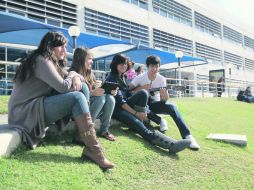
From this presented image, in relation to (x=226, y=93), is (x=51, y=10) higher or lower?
higher

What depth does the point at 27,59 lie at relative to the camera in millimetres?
4117

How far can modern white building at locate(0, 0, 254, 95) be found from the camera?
1698 centimetres

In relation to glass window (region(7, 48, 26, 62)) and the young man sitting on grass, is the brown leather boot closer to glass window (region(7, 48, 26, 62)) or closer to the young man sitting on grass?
the young man sitting on grass

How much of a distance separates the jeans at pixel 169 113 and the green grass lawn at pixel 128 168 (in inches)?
15.8

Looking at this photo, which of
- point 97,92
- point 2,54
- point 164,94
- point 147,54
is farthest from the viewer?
point 147,54

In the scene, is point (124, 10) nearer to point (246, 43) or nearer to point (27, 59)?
point (27, 59)

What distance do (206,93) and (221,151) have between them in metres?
18.0

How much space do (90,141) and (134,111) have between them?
1690mm

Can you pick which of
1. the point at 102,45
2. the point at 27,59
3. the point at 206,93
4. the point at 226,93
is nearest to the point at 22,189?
the point at 27,59

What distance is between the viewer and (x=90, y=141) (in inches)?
160

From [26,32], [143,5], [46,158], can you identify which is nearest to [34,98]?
[46,158]

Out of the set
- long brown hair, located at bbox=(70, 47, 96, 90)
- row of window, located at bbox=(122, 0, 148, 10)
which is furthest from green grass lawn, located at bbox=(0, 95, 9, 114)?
row of window, located at bbox=(122, 0, 148, 10)

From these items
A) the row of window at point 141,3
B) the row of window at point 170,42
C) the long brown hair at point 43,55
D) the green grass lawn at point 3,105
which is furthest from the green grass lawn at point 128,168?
the row of window at point 170,42

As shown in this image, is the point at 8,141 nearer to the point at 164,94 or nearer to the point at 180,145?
the point at 180,145
